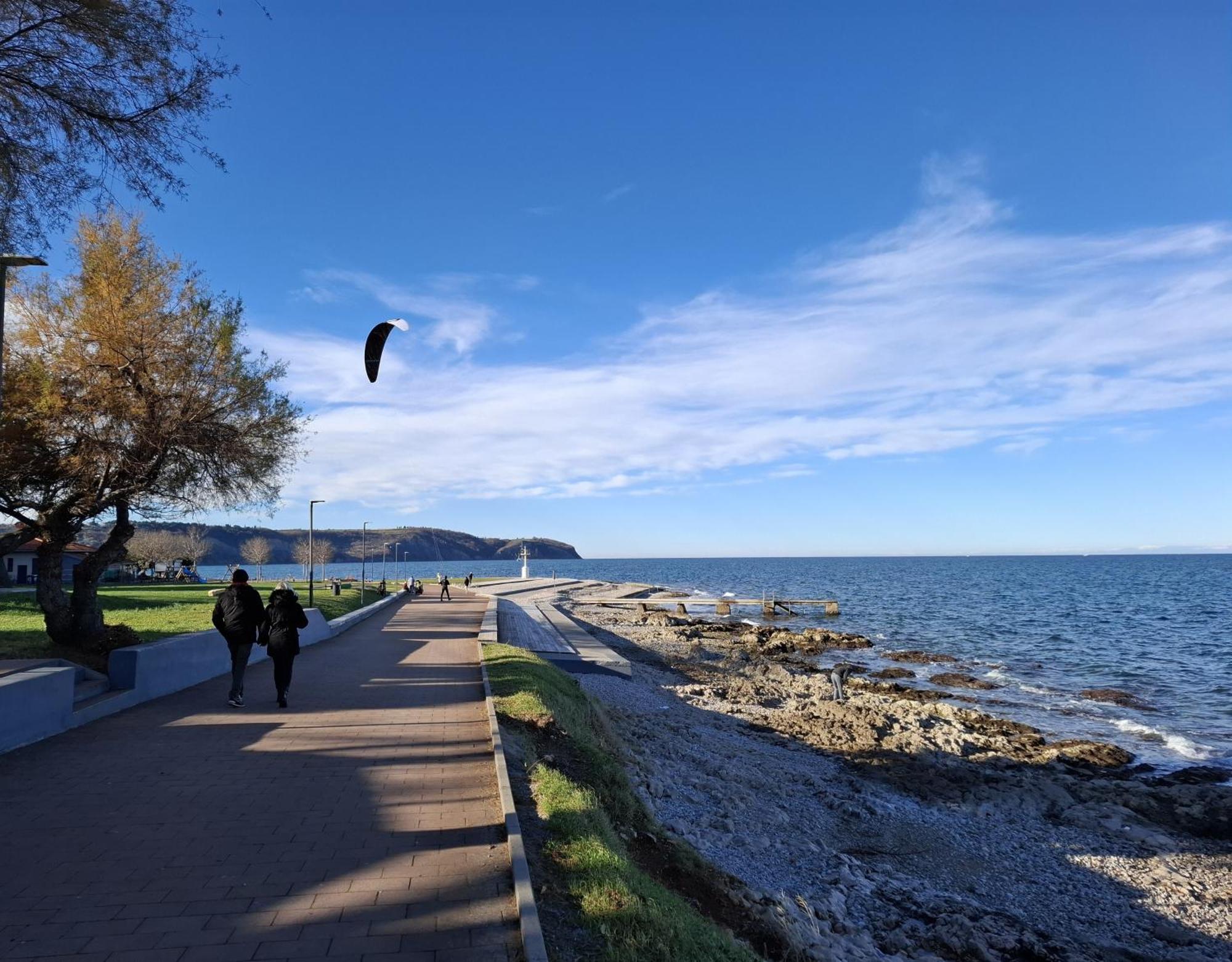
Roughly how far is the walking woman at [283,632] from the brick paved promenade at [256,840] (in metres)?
0.42

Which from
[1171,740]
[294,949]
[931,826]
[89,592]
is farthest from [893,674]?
[294,949]

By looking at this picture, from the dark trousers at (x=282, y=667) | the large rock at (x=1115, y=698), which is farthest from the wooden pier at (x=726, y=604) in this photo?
the dark trousers at (x=282, y=667)

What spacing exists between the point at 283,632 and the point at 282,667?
1.51 feet

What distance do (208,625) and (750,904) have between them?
13277 millimetres

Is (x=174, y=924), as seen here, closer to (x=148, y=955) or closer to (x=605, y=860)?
(x=148, y=955)

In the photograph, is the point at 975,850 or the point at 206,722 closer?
the point at 206,722

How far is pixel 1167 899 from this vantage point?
8711 millimetres

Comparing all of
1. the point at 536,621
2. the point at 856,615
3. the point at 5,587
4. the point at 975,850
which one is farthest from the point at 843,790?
the point at 856,615

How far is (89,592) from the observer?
37.4ft

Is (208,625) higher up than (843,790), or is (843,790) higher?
(208,625)

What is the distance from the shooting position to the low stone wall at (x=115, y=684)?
7348 mm

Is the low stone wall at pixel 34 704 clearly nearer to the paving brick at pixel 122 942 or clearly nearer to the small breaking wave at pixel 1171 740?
the paving brick at pixel 122 942

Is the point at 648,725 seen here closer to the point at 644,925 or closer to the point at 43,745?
the point at 43,745

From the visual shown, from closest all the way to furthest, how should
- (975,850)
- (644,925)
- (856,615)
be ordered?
1. (644,925)
2. (975,850)
3. (856,615)
